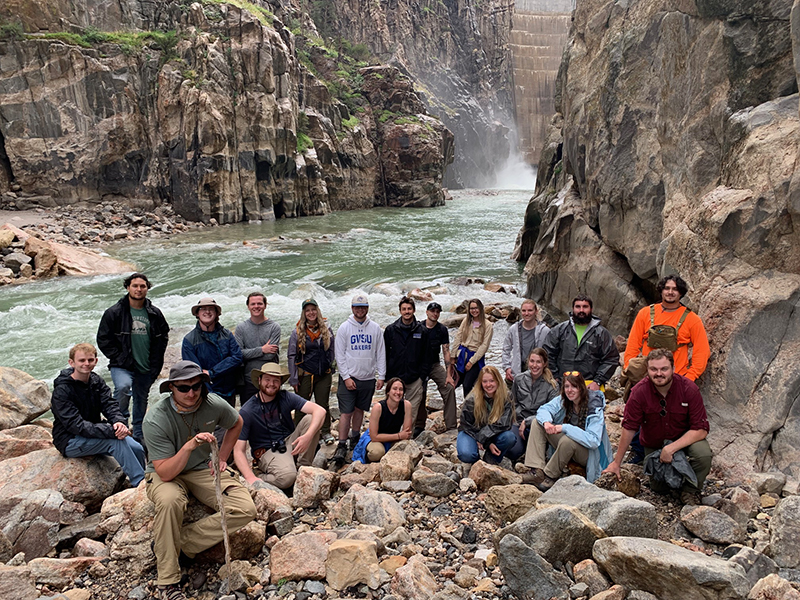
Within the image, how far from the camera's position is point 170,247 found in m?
25.0

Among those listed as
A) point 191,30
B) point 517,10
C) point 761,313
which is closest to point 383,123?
point 191,30

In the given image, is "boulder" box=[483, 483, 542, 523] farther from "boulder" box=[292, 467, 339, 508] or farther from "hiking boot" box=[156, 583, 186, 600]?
"hiking boot" box=[156, 583, 186, 600]

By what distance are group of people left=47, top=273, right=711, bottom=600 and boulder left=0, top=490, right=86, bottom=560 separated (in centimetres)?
66

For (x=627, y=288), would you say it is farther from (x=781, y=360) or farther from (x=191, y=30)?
(x=191, y=30)

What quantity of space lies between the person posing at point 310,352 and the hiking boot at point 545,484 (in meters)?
3.00

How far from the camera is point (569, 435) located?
16.4 feet

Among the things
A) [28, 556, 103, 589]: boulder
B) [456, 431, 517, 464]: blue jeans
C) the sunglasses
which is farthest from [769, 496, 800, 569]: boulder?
[28, 556, 103, 589]: boulder

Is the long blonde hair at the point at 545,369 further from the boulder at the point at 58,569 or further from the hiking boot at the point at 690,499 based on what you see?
the boulder at the point at 58,569

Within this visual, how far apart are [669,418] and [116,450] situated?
5.50 meters

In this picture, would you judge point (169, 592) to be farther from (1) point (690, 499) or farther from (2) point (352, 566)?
(1) point (690, 499)

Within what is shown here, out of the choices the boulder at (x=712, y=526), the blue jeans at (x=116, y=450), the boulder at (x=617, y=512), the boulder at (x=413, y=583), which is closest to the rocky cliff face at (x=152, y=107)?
the blue jeans at (x=116, y=450)

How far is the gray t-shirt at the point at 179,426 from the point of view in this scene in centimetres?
388

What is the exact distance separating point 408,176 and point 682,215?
1880 inches

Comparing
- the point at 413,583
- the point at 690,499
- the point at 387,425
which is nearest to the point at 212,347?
the point at 387,425
